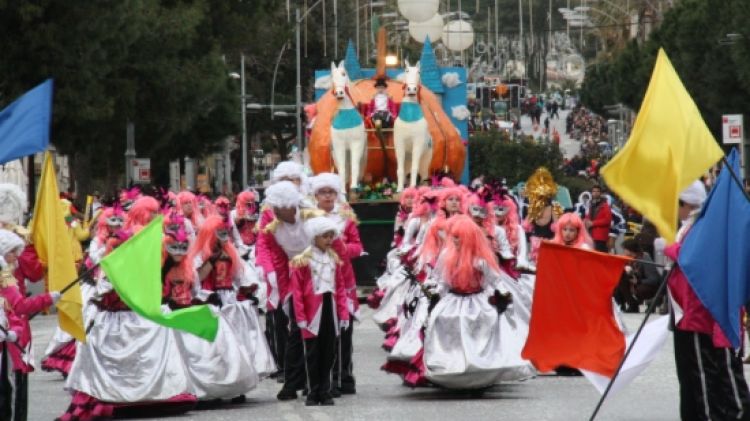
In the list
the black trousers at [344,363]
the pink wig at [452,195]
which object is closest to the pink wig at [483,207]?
→ the pink wig at [452,195]

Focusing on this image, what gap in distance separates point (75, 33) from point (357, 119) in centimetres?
714

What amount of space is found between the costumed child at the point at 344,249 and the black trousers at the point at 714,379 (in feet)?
13.7

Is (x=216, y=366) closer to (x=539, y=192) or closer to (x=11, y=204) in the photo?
(x=11, y=204)

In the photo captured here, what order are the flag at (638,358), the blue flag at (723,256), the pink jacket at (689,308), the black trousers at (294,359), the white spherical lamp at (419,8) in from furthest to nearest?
the white spherical lamp at (419,8) → the black trousers at (294,359) → the flag at (638,358) → the pink jacket at (689,308) → the blue flag at (723,256)

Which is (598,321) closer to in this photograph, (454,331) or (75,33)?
(454,331)

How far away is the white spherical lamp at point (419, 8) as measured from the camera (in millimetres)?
37750

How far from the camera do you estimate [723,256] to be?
11602 millimetres

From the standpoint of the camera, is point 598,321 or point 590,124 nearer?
point 598,321

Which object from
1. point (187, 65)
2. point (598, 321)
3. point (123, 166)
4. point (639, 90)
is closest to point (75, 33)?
point (187, 65)

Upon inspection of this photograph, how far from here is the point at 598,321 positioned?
1212 centimetres

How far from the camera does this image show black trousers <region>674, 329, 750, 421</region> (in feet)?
38.6

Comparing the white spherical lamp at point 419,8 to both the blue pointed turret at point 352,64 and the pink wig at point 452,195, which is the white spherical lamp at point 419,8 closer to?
the blue pointed turret at point 352,64

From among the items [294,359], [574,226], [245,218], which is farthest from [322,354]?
[245,218]

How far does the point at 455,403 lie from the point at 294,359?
1275 mm
